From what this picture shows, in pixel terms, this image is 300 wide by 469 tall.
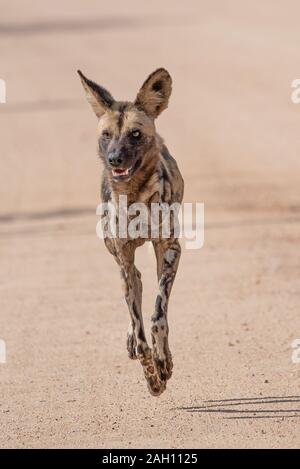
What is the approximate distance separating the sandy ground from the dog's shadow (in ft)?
0.04

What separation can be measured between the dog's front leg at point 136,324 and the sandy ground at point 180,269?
19 cm

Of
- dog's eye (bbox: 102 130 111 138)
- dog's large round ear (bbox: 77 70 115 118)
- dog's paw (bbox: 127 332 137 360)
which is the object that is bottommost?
dog's paw (bbox: 127 332 137 360)

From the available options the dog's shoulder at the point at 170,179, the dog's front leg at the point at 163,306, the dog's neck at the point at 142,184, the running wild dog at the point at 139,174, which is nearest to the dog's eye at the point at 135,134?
the running wild dog at the point at 139,174

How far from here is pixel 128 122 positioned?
6.68 metres

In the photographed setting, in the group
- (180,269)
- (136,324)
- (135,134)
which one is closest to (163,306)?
(136,324)

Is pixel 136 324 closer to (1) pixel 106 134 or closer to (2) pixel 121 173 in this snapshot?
(2) pixel 121 173

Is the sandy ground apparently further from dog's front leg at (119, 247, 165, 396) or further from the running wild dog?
the running wild dog

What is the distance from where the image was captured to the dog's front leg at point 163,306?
6.45 metres

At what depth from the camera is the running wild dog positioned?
6.55m

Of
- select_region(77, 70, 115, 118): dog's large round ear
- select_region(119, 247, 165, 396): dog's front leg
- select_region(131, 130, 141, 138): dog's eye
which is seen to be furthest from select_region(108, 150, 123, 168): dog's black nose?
select_region(119, 247, 165, 396): dog's front leg

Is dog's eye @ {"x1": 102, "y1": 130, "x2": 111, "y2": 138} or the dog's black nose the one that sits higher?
dog's eye @ {"x1": 102, "y1": 130, "x2": 111, "y2": 138}

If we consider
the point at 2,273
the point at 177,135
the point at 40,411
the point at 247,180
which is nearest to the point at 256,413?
the point at 40,411

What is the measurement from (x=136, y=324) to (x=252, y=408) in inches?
29.4

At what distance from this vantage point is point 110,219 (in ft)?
22.4
